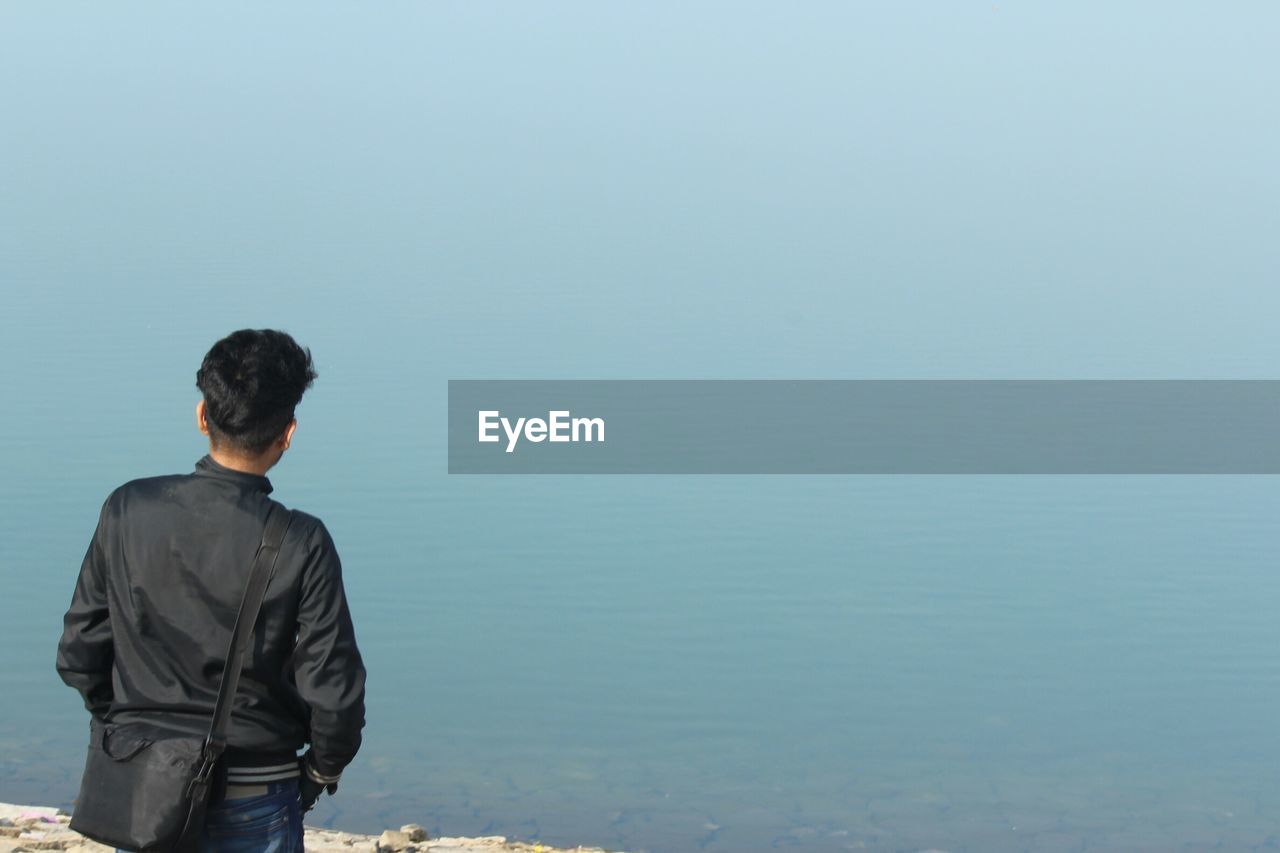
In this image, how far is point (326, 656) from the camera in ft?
8.90

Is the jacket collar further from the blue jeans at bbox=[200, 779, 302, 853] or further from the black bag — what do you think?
the blue jeans at bbox=[200, 779, 302, 853]

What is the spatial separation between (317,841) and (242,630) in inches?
117

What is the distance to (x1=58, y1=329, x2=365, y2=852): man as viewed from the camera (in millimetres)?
2711

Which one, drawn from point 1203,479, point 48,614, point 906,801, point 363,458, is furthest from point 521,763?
point 1203,479

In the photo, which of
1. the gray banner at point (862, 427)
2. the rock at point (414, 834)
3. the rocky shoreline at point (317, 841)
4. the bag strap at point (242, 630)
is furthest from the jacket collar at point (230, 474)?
the gray banner at point (862, 427)

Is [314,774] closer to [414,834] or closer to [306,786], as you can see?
[306,786]

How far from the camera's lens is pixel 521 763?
301 inches

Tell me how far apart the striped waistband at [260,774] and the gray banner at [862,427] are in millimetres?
10818

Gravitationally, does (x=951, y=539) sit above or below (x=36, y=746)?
above

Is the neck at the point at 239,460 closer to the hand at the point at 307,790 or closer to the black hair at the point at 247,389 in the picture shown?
the black hair at the point at 247,389

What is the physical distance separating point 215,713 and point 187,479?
0.38 metres

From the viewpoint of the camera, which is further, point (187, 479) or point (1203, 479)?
point (1203, 479)

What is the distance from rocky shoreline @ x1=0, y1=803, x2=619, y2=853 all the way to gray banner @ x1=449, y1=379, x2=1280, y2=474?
7756 millimetres

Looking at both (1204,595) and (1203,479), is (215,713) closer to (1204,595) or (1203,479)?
(1204,595)
